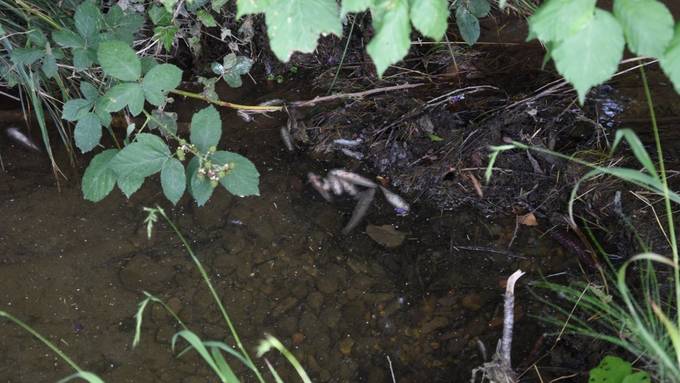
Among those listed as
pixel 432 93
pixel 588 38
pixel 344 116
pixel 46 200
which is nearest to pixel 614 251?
pixel 432 93

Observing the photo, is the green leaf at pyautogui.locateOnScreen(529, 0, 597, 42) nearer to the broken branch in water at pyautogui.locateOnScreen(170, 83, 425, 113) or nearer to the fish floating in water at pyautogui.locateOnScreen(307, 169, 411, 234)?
the fish floating in water at pyautogui.locateOnScreen(307, 169, 411, 234)

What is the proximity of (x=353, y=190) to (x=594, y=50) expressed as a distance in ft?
4.46

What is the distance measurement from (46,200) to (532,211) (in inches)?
65.1

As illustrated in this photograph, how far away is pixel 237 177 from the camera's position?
1733 mm

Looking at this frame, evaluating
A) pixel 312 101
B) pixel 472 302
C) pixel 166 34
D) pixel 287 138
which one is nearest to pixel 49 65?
pixel 166 34

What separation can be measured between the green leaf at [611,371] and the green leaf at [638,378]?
0.15 ft

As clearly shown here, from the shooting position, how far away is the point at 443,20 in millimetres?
1109

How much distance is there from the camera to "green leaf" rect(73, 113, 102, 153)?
1840mm

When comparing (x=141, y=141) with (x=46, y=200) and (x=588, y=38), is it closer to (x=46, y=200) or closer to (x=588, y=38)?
(x=46, y=200)

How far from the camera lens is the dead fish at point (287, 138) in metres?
2.42

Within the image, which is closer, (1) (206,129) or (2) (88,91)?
(1) (206,129)

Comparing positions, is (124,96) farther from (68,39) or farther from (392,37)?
(392,37)

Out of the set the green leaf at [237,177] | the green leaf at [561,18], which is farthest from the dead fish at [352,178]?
the green leaf at [561,18]

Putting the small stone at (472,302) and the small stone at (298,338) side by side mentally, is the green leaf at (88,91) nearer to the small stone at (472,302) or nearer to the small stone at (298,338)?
the small stone at (298,338)
